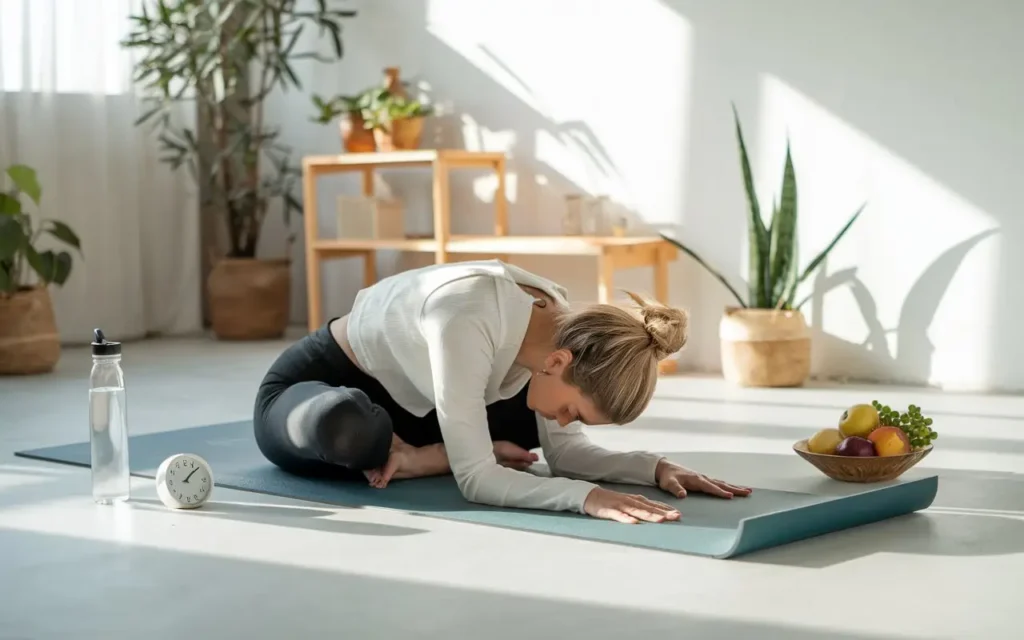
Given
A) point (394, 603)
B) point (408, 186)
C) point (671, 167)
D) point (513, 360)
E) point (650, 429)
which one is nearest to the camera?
point (394, 603)

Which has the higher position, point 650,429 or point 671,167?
point 671,167

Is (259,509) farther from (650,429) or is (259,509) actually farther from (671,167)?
(671,167)

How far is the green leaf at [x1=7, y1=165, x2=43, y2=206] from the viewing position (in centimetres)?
482

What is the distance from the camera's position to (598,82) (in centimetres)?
507

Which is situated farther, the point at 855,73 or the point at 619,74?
the point at 619,74

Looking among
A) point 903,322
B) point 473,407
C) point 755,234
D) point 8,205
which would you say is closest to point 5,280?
point 8,205

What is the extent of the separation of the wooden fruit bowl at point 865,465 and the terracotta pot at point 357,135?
3.12m

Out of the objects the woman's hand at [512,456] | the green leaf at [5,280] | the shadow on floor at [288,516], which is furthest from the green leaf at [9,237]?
the woman's hand at [512,456]

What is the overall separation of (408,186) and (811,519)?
3.73 metres

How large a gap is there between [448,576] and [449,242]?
3.11 m

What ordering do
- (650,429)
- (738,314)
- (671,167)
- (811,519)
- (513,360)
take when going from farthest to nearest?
(671,167), (738,314), (650,429), (513,360), (811,519)

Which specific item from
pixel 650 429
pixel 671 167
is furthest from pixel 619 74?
pixel 650 429

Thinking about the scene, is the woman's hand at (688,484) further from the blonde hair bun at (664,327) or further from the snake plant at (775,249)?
the snake plant at (775,249)

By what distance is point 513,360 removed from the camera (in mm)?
2473
